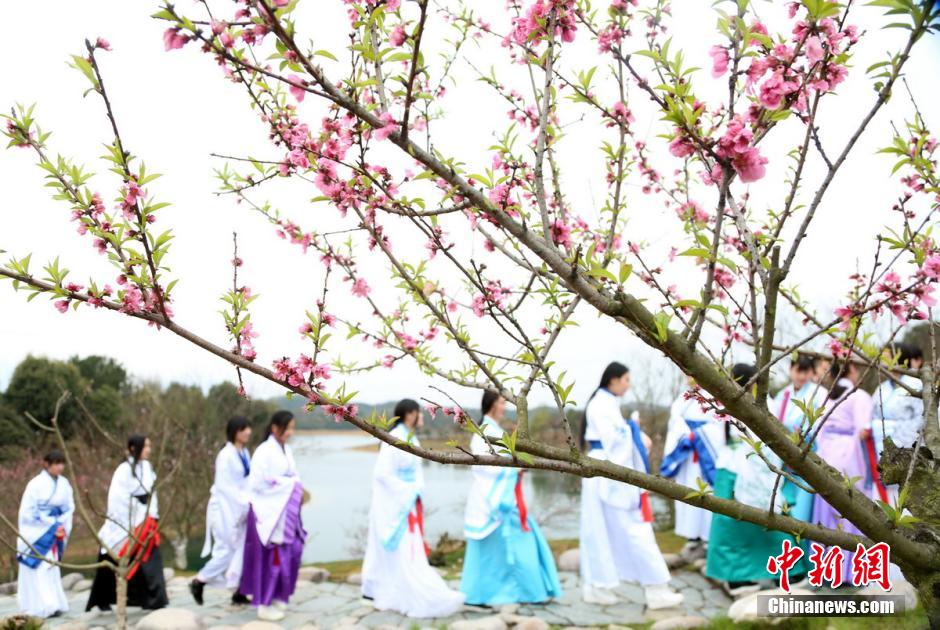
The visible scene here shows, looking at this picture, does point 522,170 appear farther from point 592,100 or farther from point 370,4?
point 370,4

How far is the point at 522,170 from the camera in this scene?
2191mm

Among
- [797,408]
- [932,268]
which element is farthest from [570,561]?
[932,268]

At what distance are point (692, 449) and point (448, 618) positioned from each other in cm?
286

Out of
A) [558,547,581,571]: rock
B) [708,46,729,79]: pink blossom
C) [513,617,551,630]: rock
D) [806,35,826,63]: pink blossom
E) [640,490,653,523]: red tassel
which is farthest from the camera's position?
[558,547,581,571]: rock

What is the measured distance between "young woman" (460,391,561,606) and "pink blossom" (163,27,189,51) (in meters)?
4.51

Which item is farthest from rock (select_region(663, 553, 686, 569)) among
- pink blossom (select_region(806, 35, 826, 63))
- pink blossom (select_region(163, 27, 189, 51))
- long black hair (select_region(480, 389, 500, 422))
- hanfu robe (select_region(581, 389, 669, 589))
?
pink blossom (select_region(163, 27, 189, 51))

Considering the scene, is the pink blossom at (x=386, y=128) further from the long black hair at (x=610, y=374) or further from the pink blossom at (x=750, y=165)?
the long black hair at (x=610, y=374)

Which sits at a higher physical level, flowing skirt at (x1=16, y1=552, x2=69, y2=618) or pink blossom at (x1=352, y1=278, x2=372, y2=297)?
pink blossom at (x1=352, y1=278, x2=372, y2=297)

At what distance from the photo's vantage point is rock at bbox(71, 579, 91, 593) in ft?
25.2

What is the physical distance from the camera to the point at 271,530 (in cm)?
596

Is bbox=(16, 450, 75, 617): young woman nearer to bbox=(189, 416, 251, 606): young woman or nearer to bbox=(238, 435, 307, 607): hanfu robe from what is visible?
bbox=(189, 416, 251, 606): young woman

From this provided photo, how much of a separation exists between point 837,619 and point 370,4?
4078 mm

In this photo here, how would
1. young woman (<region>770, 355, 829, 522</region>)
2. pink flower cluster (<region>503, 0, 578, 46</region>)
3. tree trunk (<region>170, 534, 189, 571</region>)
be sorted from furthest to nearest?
tree trunk (<region>170, 534, 189, 571</region>)
young woman (<region>770, 355, 829, 522</region>)
pink flower cluster (<region>503, 0, 578, 46</region>)

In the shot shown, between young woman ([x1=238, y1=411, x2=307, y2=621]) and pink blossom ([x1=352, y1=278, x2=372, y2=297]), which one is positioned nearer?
pink blossom ([x1=352, y1=278, x2=372, y2=297])
